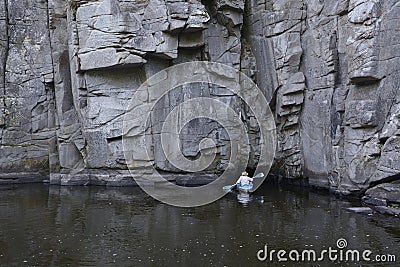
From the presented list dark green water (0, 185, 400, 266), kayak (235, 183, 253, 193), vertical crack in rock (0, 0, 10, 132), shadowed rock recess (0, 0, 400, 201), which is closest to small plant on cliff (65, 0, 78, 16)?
shadowed rock recess (0, 0, 400, 201)

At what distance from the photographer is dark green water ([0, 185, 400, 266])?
472 inches

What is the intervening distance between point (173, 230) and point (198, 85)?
1387cm

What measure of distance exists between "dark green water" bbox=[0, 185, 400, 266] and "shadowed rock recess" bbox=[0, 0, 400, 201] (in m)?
4.45

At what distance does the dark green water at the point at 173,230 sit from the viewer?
12.0m

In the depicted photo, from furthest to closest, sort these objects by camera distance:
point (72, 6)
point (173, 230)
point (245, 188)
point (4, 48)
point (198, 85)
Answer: point (4, 48) → point (198, 85) → point (72, 6) → point (245, 188) → point (173, 230)

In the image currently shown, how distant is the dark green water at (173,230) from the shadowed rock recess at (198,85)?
4447 mm

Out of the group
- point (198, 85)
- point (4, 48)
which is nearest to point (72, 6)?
point (4, 48)

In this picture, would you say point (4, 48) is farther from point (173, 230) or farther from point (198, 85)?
point (173, 230)

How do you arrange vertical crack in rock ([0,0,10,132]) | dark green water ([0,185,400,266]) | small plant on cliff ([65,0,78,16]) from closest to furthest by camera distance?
dark green water ([0,185,400,266]) → small plant on cliff ([65,0,78,16]) → vertical crack in rock ([0,0,10,132])

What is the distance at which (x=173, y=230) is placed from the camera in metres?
15.0

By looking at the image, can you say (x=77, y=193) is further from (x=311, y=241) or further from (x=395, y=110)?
(x=395, y=110)

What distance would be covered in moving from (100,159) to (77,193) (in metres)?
3.28

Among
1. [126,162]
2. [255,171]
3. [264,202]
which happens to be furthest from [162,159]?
[264,202]

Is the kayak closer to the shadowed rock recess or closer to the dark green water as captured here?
the dark green water
